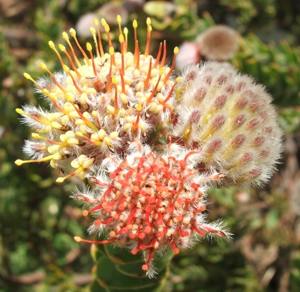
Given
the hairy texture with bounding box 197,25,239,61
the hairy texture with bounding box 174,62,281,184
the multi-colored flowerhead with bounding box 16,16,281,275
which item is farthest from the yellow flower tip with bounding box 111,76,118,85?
the hairy texture with bounding box 197,25,239,61

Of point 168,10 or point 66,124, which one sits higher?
point 66,124

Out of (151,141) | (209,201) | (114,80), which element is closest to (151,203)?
(151,141)

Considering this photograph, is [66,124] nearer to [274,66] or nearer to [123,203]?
[123,203]

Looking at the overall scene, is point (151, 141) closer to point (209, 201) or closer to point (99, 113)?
point (99, 113)

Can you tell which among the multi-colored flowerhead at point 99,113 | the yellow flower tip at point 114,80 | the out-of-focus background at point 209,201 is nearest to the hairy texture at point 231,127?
the multi-colored flowerhead at point 99,113

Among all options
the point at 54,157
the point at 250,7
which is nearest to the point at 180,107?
the point at 54,157

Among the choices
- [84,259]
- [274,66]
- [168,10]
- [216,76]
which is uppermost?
[216,76]

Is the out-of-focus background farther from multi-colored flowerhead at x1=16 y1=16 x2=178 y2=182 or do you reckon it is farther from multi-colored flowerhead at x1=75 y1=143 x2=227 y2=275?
multi-colored flowerhead at x1=75 y1=143 x2=227 y2=275

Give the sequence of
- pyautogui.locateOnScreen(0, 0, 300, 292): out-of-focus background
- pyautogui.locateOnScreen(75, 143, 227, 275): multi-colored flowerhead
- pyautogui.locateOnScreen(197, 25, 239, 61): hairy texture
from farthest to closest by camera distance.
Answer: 1. pyautogui.locateOnScreen(0, 0, 300, 292): out-of-focus background
2. pyautogui.locateOnScreen(197, 25, 239, 61): hairy texture
3. pyautogui.locateOnScreen(75, 143, 227, 275): multi-colored flowerhead
